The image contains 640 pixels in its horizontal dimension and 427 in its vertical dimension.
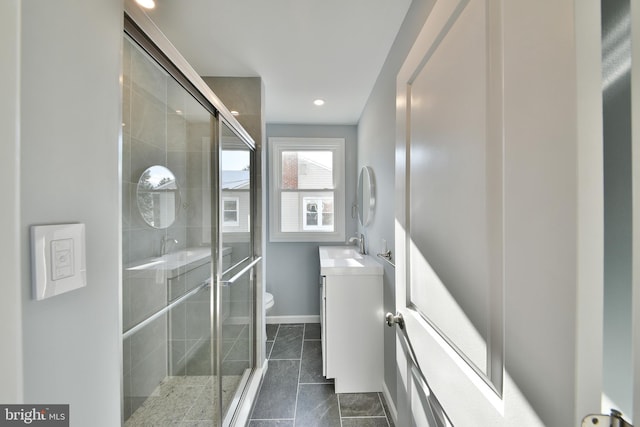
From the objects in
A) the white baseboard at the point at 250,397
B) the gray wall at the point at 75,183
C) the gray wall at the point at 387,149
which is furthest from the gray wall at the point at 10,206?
the white baseboard at the point at 250,397

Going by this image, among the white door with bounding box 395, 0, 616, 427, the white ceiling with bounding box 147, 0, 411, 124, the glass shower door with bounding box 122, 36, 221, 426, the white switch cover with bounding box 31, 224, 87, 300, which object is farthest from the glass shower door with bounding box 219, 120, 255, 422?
the white door with bounding box 395, 0, 616, 427

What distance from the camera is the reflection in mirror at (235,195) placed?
1543 millimetres

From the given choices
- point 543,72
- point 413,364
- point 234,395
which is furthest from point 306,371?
point 543,72

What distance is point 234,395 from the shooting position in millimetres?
1644

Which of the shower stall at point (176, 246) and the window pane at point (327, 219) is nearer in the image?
the shower stall at point (176, 246)

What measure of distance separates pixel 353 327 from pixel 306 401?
62 cm

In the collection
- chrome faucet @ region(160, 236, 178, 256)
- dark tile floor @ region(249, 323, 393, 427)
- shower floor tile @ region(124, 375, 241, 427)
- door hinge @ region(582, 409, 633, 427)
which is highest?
chrome faucet @ region(160, 236, 178, 256)

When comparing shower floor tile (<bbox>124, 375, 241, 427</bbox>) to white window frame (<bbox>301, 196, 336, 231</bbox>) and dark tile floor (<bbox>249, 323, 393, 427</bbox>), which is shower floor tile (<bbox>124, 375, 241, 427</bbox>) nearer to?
dark tile floor (<bbox>249, 323, 393, 427</bbox>)

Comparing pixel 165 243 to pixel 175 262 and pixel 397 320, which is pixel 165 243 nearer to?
pixel 175 262

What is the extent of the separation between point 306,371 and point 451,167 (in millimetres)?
2116

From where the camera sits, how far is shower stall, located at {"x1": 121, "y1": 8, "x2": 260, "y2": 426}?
99cm

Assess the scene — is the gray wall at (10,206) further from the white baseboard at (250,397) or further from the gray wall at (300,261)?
the gray wall at (300,261)

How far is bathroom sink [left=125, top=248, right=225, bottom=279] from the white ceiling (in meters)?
1.36

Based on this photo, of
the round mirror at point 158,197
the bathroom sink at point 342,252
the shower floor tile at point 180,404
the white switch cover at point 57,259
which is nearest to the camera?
the white switch cover at point 57,259
